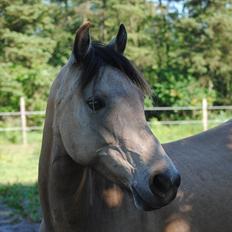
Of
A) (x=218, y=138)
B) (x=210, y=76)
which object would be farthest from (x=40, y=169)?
(x=210, y=76)

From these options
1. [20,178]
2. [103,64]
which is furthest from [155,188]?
[20,178]

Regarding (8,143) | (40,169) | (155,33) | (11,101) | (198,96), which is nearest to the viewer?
(40,169)

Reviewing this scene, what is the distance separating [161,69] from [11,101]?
7404 mm

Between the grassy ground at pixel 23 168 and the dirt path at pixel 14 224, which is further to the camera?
the grassy ground at pixel 23 168

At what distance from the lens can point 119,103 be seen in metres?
2.05

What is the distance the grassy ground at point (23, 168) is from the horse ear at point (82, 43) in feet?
10.7

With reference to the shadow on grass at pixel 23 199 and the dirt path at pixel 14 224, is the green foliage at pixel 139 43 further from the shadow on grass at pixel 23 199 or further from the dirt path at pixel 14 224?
the dirt path at pixel 14 224

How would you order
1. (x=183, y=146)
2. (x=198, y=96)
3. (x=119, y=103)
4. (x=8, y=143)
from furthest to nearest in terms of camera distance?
(x=198, y=96) → (x=8, y=143) → (x=183, y=146) → (x=119, y=103)

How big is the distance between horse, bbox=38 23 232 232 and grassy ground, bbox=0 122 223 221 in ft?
8.92

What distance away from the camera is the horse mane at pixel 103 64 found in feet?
7.11

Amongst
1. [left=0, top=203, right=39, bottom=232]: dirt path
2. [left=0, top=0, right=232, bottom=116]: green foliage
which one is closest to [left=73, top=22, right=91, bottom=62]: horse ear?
[left=0, top=203, right=39, bottom=232]: dirt path

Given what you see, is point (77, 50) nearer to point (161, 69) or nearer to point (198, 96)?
point (198, 96)

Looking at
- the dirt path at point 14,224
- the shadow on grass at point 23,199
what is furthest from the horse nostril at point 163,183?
the shadow on grass at point 23,199

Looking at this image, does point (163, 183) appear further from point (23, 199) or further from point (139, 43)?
point (139, 43)
